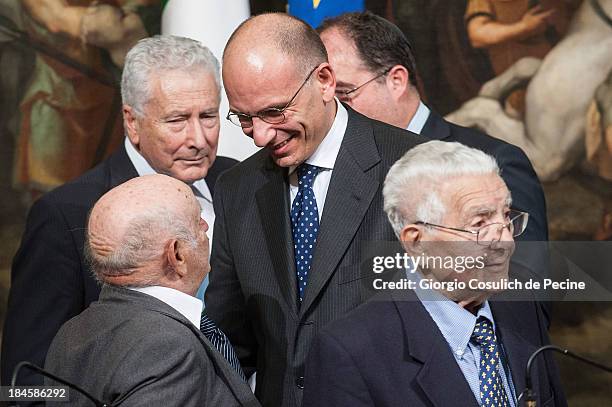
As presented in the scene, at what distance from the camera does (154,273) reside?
3.03m

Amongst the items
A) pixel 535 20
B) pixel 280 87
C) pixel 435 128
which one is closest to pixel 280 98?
pixel 280 87

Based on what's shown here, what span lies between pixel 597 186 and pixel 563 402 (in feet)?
8.46

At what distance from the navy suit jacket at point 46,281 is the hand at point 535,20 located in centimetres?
260

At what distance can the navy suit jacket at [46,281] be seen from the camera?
3844 millimetres

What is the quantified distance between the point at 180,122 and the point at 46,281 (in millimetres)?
728

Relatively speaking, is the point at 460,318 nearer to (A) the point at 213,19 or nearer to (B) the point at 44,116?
(A) the point at 213,19

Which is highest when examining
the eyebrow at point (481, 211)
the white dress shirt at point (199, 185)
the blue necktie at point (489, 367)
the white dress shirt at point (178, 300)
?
the eyebrow at point (481, 211)

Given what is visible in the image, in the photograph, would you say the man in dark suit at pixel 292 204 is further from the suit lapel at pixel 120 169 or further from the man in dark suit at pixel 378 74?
the man in dark suit at pixel 378 74

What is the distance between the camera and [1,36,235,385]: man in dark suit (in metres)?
3.86

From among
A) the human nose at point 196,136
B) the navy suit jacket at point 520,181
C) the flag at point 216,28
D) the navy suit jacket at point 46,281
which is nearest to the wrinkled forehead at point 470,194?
the navy suit jacket at point 520,181

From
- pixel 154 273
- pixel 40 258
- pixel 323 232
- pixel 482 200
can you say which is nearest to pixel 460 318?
pixel 482 200

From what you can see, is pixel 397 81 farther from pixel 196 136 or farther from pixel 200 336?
pixel 200 336

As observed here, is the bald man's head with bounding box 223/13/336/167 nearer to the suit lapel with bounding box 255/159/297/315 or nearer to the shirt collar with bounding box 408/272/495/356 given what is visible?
the suit lapel with bounding box 255/159/297/315

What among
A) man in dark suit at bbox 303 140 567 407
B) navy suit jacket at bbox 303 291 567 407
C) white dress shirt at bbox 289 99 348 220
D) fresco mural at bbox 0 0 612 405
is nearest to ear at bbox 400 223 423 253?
man in dark suit at bbox 303 140 567 407
